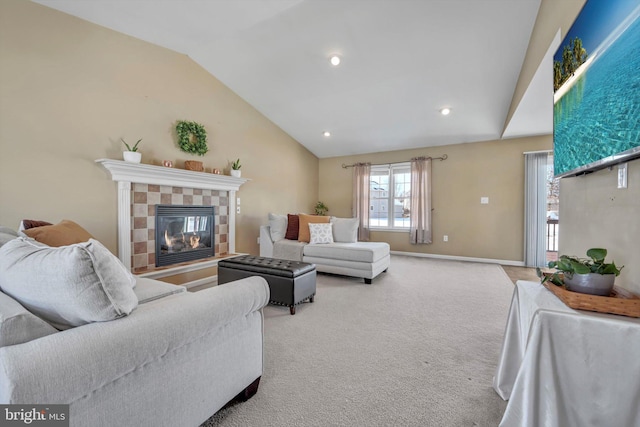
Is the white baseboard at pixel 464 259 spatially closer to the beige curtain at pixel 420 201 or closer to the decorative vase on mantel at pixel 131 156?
the beige curtain at pixel 420 201

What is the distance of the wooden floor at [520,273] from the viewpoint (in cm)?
391

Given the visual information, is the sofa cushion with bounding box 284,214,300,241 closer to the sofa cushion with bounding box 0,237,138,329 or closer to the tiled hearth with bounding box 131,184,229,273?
the tiled hearth with bounding box 131,184,229,273

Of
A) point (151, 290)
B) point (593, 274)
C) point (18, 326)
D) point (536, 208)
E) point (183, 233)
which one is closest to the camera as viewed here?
point (18, 326)

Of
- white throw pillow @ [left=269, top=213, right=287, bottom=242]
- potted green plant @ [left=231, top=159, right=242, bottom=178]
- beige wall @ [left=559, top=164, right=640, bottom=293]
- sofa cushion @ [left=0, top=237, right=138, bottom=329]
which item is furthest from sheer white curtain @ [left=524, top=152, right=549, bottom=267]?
sofa cushion @ [left=0, top=237, right=138, bottom=329]

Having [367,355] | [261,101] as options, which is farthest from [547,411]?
[261,101]

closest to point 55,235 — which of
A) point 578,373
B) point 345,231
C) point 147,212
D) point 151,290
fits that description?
point 151,290

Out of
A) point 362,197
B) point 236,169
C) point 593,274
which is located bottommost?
point 593,274

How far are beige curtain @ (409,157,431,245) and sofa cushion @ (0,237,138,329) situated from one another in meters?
5.31

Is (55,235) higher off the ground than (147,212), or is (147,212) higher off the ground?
(147,212)

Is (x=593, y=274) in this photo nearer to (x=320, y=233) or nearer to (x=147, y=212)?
(x=320, y=233)

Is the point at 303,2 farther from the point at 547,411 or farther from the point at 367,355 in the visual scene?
the point at 547,411

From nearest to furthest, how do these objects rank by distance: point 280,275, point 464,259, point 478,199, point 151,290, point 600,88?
1. point 600,88
2. point 151,290
3. point 280,275
4. point 478,199
5. point 464,259

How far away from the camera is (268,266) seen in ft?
9.09

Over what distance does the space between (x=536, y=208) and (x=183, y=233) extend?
18.7 feet
